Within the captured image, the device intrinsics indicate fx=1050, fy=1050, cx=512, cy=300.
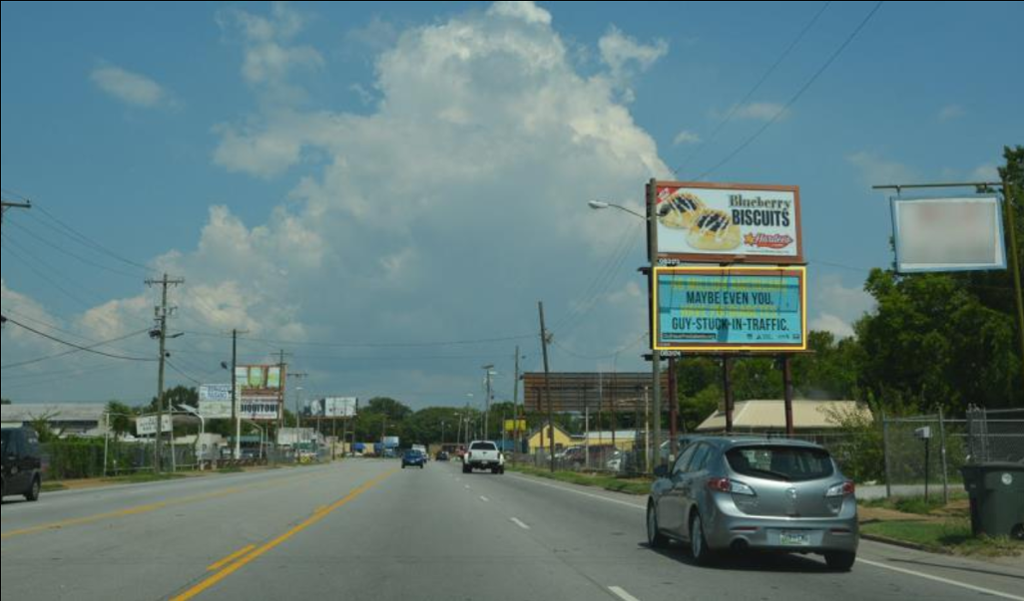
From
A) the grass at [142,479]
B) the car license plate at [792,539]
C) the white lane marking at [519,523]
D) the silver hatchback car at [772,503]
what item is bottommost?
the grass at [142,479]

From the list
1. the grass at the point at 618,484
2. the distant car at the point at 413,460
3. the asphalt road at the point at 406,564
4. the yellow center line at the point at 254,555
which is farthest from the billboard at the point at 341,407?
the asphalt road at the point at 406,564

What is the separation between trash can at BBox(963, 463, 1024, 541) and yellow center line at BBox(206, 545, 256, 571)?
35.0 feet

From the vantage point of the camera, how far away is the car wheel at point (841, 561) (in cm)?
1327

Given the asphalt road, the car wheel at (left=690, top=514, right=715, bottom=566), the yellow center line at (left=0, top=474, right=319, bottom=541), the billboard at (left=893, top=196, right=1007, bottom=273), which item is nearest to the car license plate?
the asphalt road

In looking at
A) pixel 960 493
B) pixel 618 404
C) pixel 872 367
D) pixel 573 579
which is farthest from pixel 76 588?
pixel 618 404

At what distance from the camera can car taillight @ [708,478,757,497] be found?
42.4 feet

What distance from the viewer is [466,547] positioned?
15852 millimetres

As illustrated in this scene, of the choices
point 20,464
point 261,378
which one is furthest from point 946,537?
point 261,378

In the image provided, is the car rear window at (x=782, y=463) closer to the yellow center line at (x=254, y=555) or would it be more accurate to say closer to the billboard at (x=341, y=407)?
the yellow center line at (x=254, y=555)

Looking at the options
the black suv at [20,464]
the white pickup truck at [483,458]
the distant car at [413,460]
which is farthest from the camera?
the distant car at [413,460]

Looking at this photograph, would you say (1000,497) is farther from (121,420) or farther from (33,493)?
(121,420)

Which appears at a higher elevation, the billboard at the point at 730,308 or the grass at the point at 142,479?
the billboard at the point at 730,308

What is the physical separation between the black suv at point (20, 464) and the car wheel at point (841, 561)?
2220cm

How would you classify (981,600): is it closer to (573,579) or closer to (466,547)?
(573,579)
